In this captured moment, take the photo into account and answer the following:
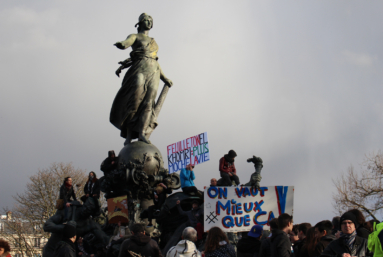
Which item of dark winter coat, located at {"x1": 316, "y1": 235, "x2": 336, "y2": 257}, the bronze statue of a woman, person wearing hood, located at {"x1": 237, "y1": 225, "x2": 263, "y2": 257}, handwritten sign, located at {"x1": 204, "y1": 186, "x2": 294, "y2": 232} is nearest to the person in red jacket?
handwritten sign, located at {"x1": 204, "y1": 186, "x2": 294, "y2": 232}

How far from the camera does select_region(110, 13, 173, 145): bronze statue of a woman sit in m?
13.0

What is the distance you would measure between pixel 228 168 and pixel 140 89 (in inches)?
138

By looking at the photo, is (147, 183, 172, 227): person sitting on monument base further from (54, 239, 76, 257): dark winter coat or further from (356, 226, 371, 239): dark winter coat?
(356, 226, 371, 239): dark winter coat

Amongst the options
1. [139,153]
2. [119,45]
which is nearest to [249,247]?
[139,153]

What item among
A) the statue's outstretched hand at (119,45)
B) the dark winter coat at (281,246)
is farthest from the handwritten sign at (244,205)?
the statue's outstretched hand at (119,45)

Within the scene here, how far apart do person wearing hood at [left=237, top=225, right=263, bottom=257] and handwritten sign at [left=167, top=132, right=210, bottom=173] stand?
8.87 meters

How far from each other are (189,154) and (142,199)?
420cm

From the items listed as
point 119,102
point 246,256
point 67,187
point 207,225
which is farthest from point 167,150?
point 246,256

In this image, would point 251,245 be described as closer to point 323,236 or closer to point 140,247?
point 323,236

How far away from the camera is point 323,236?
5.56 m

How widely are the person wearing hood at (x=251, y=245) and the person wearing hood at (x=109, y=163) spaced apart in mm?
6462

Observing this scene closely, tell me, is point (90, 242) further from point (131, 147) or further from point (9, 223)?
point (9, 223)

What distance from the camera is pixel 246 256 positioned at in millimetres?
6355

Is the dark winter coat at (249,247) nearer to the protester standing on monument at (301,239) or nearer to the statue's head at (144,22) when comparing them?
the protester standing on monument at (301,239)
